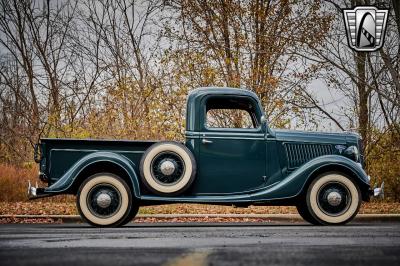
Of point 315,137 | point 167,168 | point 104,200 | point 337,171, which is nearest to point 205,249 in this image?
point 167,168

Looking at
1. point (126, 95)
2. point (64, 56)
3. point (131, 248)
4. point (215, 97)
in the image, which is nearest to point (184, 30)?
point (126, 95)

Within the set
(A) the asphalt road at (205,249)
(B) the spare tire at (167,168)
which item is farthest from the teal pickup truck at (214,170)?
(A) the asphalt road at (205,249)

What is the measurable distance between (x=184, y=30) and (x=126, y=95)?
2.62m

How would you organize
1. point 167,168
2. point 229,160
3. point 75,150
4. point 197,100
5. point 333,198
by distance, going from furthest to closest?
point 197,100 → point 229,160 → point 333,198 → point 75,150 → point 167,168

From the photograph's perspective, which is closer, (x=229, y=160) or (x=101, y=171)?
(x=101, y=171)

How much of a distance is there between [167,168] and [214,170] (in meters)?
0.79

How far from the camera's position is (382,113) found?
16.9m

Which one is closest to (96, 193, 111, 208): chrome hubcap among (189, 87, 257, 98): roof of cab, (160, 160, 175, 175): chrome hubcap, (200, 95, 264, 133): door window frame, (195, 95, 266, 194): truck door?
(160, 160, 175, 175): chrome hubcap

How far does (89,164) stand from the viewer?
8742mm

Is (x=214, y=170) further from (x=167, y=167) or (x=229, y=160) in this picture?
(x=167, y=167)

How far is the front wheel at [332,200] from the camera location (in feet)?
29.8

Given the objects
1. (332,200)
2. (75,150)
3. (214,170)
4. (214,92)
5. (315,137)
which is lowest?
(332,200)

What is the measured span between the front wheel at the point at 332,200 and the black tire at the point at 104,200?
2678 millimetres

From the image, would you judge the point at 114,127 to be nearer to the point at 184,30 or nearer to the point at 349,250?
the point at 184,30
